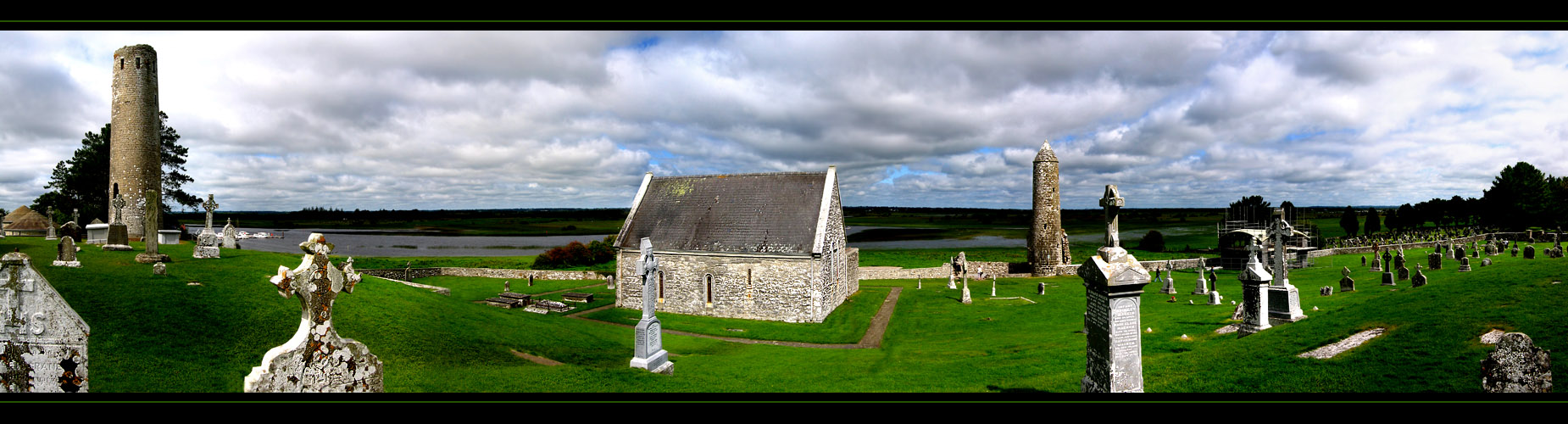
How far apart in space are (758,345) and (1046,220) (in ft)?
89.7

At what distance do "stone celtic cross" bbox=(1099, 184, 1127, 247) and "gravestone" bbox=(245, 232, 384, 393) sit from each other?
9.60 meters

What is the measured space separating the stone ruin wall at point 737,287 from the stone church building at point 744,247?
34 mm

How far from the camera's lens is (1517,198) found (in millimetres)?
40500

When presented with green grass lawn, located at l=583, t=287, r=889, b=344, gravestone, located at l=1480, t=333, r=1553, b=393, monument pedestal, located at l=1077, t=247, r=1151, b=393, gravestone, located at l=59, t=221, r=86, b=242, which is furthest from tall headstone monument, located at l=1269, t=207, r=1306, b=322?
gravestone, located at l=59, t=221, r=86, b=242

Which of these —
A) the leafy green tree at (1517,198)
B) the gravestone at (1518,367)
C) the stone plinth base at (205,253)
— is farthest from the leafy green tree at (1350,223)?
the stone plinth base at (205,253)

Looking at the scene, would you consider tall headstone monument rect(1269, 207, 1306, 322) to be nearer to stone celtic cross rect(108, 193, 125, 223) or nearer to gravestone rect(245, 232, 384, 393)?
gravestone rect(245, 232, 384, 393)

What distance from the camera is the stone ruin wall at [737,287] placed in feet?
67.7

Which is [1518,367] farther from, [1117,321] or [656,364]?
[656,364]

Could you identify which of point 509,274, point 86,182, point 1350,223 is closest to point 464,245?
point 86,182

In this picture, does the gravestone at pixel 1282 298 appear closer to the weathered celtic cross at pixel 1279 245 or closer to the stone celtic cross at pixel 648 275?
the weathered celtic cross at pixel 1279 245

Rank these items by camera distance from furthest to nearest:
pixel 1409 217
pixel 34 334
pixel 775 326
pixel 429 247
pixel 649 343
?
pixel 429 247 < pixel 1409 217 < pixel 775 326 < pixel 649 343 < pixel 34 334

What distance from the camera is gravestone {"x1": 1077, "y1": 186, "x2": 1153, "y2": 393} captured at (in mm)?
7336
